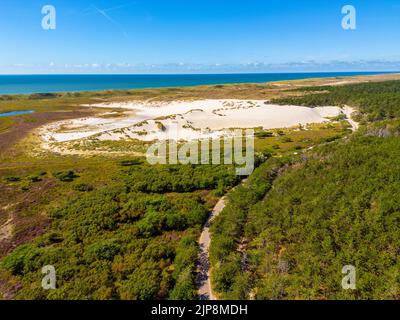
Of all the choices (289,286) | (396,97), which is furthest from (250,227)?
(396,97)

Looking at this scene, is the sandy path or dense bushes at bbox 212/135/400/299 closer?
dense bushes at bbox 212/135/400/299

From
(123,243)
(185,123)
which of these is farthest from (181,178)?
(185,123)

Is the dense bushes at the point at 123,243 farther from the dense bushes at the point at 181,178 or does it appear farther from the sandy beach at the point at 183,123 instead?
the sandy beach at the point at 183,123

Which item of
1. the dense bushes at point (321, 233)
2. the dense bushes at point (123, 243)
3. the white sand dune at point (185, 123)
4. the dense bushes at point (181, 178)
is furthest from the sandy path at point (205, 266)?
the white sand dune at point (185, 123)

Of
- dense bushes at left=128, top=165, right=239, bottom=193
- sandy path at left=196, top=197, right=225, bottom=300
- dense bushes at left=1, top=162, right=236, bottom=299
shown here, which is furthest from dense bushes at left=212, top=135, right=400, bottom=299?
dense bushes at left=128, top=165, right=239, bottom=193

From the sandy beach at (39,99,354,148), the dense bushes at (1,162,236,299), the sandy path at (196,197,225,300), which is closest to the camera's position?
the sandy path at (196,197,225,300)

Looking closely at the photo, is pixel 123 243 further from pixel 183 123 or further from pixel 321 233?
pixel 183 123

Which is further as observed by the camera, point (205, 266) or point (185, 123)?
point (185, 123)

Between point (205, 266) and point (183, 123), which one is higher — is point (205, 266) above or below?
below

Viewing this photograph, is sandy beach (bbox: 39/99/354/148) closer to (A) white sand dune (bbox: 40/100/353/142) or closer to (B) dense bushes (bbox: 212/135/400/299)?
(A) white sand dune (bbox: 40/100/353/142)
